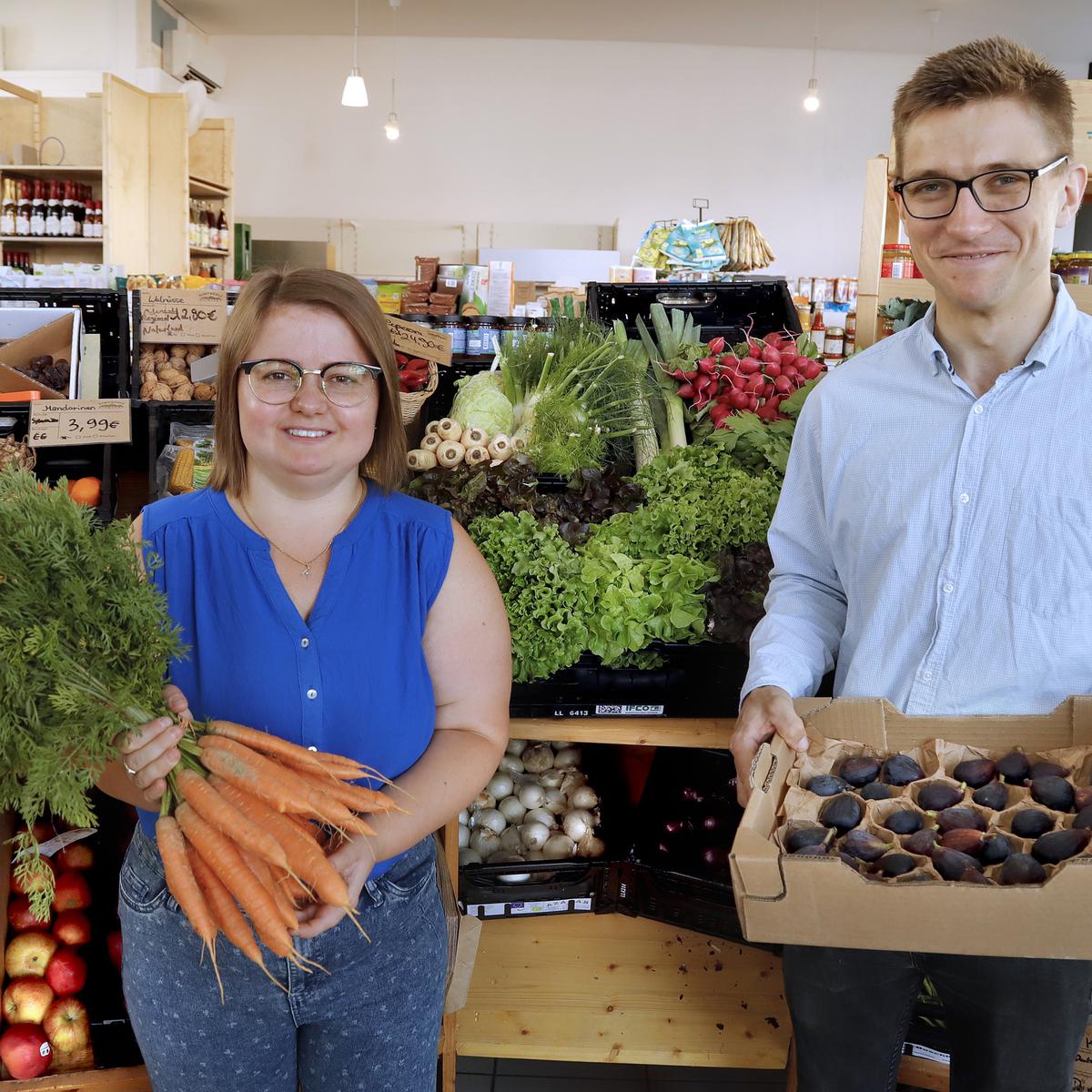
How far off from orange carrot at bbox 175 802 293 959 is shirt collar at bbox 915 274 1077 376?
1123 mm

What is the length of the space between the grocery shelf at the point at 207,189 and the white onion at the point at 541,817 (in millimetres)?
7311

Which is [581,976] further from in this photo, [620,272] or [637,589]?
[620,272]

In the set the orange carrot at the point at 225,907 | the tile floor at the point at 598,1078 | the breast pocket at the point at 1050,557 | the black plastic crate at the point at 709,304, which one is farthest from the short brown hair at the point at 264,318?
the tile floor at the point at 598,1078

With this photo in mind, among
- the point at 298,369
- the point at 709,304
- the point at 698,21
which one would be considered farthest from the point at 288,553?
the point at 698,21

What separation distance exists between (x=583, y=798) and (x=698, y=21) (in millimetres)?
8818

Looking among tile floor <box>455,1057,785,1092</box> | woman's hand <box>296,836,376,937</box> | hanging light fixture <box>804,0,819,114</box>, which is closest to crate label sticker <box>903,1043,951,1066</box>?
tile floor <box>455,1057,785,1092</box>

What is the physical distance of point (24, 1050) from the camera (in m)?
1.87

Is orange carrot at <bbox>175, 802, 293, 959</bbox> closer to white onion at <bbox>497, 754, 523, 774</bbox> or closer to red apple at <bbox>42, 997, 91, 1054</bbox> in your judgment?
red apple at <bbox>42, 997, 91, 1054</bbox>

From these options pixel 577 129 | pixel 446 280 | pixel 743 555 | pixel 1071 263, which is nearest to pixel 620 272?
pixel 446 280

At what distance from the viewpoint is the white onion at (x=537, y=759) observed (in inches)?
95.9

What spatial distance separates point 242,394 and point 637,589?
2.75 feet

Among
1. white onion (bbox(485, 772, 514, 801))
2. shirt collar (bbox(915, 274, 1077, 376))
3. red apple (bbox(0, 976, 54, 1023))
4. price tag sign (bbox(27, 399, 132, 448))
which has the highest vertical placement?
shirt collar (bbox(915, 274, 1077, 376))

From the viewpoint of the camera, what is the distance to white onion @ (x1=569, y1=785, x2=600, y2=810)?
236 centimetres

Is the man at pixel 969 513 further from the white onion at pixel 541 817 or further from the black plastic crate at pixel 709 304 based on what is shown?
the black plastic crate at pixel 709 304
